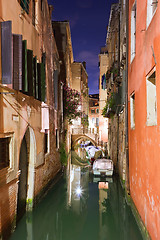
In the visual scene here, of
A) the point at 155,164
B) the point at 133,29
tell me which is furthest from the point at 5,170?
the point at 133,29

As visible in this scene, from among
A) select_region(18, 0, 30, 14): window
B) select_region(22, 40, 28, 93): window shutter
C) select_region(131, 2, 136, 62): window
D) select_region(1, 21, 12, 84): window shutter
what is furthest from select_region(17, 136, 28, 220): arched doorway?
select_region(131, 2, 136, 62): window

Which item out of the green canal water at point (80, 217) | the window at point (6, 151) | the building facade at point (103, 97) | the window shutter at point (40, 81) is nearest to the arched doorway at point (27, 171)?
the green canal water at point (80, 217)

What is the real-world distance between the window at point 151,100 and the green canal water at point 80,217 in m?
3.00

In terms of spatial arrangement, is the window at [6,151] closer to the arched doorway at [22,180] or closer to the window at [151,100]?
the arched doorway at [22,180]

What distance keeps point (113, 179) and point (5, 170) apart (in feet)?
25.9

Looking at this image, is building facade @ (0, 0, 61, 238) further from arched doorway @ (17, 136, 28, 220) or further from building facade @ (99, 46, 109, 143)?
building facade @ (99, 46, 109, 143)

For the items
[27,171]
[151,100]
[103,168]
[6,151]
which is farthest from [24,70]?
[103,168]

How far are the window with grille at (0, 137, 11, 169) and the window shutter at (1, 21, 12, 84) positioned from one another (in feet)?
4.75

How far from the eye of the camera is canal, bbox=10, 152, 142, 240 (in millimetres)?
5363

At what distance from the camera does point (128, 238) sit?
510cm

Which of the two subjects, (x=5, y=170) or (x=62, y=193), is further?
(x=62, y=193)

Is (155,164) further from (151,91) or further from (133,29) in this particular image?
(133,29)

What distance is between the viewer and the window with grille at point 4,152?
464 centimetres

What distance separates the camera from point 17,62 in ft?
15.7
